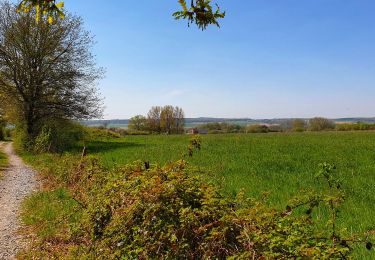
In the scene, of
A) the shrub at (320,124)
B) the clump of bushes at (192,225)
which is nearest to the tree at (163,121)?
the shrub at (320,124)

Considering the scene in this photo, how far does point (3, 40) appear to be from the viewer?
1137 inches

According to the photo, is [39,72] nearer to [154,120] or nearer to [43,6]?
[43,6]

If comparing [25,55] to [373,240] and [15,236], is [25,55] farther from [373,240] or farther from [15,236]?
[373,240]

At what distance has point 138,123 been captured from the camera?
365 feet

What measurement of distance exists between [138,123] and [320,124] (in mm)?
52688

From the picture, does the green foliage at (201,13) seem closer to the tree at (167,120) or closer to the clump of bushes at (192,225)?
the clump of bushes at (192,225)

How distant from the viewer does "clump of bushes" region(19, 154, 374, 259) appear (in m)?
3.90

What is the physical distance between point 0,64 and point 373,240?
2950 centimetres

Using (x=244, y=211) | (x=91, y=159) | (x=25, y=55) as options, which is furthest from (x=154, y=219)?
(x=25, y=55)

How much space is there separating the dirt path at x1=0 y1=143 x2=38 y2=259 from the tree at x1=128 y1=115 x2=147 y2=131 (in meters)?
89.3

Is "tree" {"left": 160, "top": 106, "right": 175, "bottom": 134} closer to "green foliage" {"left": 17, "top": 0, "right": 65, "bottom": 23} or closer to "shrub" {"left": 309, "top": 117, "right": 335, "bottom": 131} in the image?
"shrub" {"left": 309, "top": 117, "right": 335, "bottom": 131}

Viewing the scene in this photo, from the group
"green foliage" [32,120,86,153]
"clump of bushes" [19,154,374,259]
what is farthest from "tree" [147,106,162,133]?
"clump of bushes" [19,154,374,259]

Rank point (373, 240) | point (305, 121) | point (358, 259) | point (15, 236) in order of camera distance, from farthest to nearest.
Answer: point (305, 121) < point (15, 236) < point (373, 240) < point (358, 259)

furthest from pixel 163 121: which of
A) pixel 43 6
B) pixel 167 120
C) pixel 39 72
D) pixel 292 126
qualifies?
pixel 43 6
